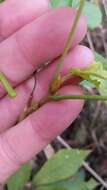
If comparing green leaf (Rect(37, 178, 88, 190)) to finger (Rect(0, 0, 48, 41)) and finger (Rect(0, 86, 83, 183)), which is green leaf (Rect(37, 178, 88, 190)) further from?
finger (Rect(0, 0, 48, 41))

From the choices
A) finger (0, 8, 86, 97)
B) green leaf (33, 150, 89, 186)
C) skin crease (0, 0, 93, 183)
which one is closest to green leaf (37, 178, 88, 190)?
green leaf (33, 150, 89, 186)

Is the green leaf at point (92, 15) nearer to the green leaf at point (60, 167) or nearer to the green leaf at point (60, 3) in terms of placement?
the green leaf at point (60, 3)

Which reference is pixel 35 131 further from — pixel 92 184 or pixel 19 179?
pixel 92 184

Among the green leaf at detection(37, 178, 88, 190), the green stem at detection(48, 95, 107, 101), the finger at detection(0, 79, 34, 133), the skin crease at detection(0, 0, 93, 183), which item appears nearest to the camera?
the green stem at detection(48, 95, 107, 101)

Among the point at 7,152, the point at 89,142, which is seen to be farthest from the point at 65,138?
the point at 7,152

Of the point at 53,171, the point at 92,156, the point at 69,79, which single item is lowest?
the point at 92,156

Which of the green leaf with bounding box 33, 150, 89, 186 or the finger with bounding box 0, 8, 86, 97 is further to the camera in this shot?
the green leaf with bounding box 33, 150, 89, 186

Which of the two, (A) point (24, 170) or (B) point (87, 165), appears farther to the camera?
(B) point (87, 165)

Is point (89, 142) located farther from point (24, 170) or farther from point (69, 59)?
point (69, 59)

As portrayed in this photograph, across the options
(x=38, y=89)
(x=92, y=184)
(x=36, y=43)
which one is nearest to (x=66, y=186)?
(x=92, y=184)
